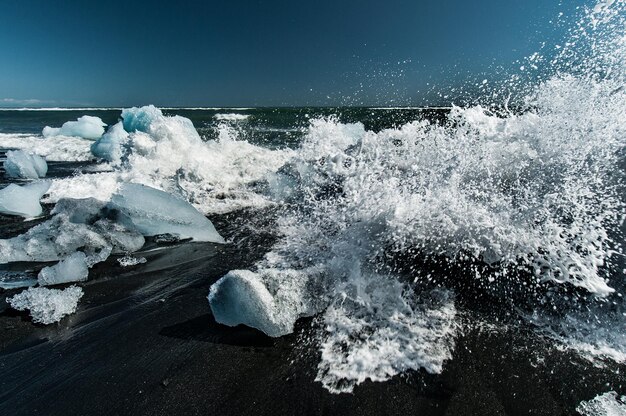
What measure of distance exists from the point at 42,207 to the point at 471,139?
16.7ft

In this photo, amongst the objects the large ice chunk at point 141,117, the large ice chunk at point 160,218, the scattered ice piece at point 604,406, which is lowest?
the large ice chunk at point 160,218

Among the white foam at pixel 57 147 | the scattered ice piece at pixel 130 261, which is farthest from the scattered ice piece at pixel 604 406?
the white foam at pixel 57 147

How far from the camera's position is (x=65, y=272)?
8.32 feet

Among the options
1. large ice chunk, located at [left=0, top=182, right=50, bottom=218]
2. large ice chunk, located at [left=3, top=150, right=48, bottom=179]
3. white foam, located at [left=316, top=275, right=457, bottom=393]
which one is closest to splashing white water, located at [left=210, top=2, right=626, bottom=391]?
white foam, located at [left=316, top=275, right=457, bottom=393]

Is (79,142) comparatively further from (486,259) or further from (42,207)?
(486,259)

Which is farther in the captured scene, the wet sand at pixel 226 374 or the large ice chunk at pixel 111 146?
the large ice chunk at pixel 111 146

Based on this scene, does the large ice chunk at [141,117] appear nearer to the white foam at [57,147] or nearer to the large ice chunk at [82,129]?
the white foam at [57,147]

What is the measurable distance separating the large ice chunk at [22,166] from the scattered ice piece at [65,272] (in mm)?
4874

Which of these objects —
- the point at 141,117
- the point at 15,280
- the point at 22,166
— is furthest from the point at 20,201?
the point at 141,117

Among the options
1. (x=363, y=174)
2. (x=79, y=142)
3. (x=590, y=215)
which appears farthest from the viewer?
(x=79, y=142)

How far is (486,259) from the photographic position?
245cm

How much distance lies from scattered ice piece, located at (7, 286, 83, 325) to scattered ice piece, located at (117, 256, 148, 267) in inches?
19.7

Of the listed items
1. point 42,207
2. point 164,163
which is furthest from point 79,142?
point 42,207

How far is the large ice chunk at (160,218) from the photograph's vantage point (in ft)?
10.9
